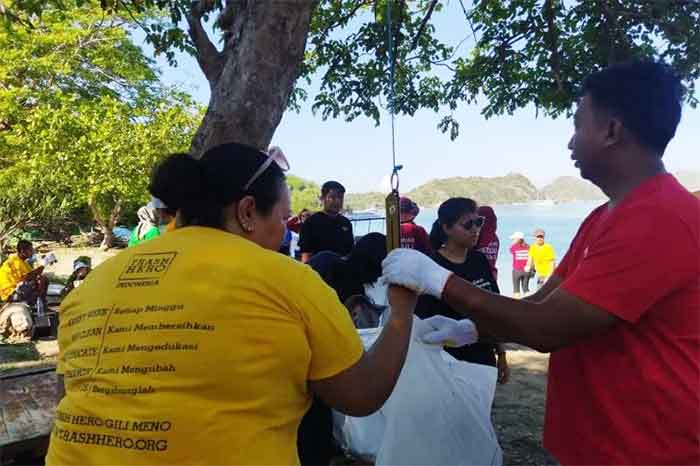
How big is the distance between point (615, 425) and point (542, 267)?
9579 millimetres

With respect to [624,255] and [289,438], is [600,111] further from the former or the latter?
[289,438]

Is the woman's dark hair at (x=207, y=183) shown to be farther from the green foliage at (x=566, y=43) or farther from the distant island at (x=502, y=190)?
the distant island at (x=502, y=190)

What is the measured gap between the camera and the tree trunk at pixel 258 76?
8.32ft

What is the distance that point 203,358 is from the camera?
1139 mm

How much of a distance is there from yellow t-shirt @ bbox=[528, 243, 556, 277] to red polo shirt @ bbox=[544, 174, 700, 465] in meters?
9.52

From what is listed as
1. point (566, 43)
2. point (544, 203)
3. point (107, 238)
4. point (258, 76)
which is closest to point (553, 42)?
point (566, 43)

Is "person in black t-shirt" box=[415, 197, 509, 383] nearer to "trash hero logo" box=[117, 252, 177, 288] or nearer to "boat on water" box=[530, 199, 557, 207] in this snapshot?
"trash hero logo" box=[117, 252, 177, 288]

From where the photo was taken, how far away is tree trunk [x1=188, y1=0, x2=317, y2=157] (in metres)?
2.54

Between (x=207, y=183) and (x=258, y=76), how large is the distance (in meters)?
1.31

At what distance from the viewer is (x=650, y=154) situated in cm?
140

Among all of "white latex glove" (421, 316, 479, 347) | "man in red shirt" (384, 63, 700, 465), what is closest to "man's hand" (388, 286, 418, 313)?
"man in red shirt" (384, 63, 700, 465)

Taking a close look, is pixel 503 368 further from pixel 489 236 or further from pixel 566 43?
pixel 566 43

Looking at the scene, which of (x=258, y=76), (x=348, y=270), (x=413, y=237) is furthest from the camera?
(x=413, y=237)

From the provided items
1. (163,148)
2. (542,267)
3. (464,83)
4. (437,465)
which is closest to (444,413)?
(437,465)
